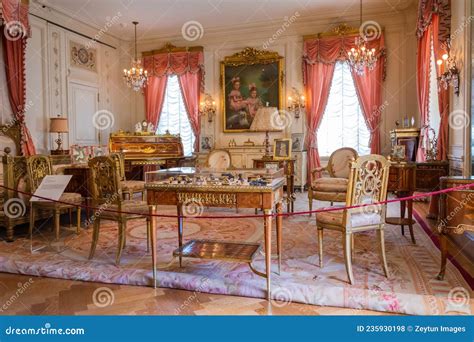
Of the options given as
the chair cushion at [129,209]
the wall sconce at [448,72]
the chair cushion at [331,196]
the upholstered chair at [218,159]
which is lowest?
the chair cushion at [331,196]

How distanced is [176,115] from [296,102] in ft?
10.1

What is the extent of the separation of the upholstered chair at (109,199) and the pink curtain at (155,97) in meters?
6.15

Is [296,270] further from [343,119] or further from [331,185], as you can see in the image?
[343,119]

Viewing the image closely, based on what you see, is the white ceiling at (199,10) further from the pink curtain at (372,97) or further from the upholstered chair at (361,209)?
the upholstered chair at (361,209)

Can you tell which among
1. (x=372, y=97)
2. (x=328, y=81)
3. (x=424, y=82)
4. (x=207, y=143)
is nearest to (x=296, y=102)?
(x=328, y=81)

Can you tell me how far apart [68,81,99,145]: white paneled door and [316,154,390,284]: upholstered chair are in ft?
22.1

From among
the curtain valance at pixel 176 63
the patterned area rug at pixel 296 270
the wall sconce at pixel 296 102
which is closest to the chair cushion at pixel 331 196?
the patterned area rug at pixel 296 270

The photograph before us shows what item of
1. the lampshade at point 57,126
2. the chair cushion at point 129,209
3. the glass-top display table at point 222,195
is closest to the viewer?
the glass-top display table at point 222,195

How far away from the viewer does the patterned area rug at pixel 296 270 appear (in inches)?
101

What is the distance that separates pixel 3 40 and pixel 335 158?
19.1 feet

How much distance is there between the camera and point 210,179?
3.01 meters

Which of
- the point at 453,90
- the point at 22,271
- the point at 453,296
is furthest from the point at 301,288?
the point at 453,90

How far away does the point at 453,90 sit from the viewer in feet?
15.9

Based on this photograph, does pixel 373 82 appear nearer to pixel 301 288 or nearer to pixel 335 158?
pixel 335 158
